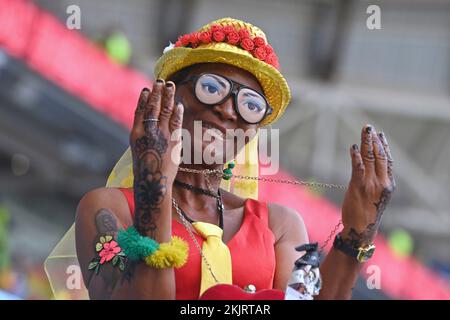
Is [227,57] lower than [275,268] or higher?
higher

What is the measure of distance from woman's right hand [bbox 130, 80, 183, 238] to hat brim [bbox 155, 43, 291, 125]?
37cm

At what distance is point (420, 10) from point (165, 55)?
29.3 feet

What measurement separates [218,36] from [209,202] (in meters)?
0.41

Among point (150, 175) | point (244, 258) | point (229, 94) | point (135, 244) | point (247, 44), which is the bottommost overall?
point (244, 258)

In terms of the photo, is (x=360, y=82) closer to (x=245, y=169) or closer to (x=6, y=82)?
(x=6, y=82)

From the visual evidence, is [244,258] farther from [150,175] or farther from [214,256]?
[150,175]

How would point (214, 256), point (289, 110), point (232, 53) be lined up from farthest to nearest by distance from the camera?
1. point (289, 110)
2. point (232, 53)
3. point (214, 256)

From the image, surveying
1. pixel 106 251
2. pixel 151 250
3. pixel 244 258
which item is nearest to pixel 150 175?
pixel 151 250

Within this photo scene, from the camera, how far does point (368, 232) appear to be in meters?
2.03

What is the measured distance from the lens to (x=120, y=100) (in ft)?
26.2

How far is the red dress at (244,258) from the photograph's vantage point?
2.10 m

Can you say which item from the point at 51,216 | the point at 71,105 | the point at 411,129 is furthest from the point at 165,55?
the point at 411,129

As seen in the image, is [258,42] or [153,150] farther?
[258,42]

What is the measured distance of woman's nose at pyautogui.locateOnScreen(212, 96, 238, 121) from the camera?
7.20 feet
